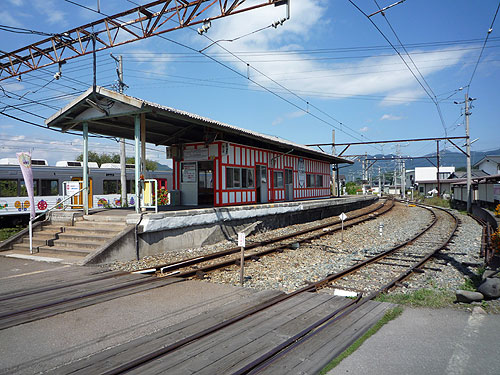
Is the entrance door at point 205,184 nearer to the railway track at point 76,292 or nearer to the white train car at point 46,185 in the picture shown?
the white train car at point 46,185

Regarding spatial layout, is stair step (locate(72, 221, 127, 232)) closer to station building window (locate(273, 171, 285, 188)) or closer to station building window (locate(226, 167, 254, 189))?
station building window (locate(226, 167, 254, 189))

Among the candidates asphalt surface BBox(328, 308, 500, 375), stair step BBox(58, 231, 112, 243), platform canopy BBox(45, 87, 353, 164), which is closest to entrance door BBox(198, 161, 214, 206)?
platform canopy BBox(45, 87, 353, 164)

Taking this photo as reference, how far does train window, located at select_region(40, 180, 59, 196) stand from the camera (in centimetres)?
1844

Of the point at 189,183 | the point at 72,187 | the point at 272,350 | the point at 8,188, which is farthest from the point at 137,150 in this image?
the point at 8,188

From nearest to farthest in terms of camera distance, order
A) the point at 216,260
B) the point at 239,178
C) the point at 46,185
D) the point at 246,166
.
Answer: the point at 216,260
the point at 239,178
the point at 246,166
the point at 46,185

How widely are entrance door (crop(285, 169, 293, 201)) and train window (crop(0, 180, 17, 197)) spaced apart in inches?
561

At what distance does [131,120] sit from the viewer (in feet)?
39.8

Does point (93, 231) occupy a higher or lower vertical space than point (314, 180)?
lower

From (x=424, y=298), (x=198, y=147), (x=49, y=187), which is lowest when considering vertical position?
(x=424, y=298)

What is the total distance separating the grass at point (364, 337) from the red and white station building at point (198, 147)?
25.9 ft

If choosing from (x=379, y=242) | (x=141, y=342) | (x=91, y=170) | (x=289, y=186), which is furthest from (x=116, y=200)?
(x=141, y=342)

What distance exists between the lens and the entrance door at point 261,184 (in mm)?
17453

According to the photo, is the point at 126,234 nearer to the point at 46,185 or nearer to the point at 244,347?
the point at 244,347

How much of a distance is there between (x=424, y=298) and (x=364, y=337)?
2286 mm
